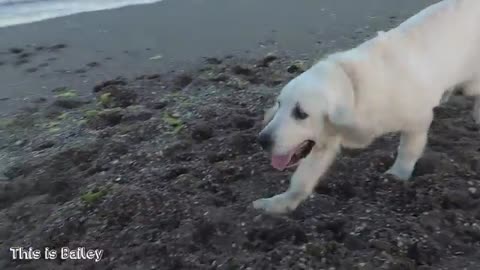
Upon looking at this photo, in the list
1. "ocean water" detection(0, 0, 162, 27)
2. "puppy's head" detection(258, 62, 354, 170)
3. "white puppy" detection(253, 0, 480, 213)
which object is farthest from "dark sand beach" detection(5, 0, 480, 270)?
"ocean water" detection(0, 0, 162, 27)

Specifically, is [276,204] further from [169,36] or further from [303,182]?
[169,36]

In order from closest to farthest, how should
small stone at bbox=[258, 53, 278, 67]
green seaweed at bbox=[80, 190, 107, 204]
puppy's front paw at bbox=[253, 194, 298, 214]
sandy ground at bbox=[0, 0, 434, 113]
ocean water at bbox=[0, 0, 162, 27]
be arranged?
puppy's front paw at bbox=[253, 194, 298, 214] < green seaweed at bbox=[80, 190, 107, 204] < small stone at bbox=[258, 53, 278, 67] < sandy ground at bbox=[0, 0, 434, 113] < ocean water at bbox=[0, 0, 162, 27]

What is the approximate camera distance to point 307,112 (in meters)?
3.06

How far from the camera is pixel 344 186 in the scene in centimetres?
354

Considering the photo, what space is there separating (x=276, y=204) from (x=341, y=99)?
606 mm

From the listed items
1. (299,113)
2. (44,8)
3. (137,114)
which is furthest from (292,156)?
(44,8)

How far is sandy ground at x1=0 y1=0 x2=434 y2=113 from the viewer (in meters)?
5.57

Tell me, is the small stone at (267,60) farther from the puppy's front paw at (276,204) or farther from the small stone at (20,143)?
the puppy's front paw at (276,204)

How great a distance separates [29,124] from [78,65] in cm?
112

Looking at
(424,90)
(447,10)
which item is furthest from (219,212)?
(447,10)

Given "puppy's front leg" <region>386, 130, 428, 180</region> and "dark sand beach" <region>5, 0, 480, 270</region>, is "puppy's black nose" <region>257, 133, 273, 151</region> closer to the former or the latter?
"dark sand beach" <region>5, 0, 480, 270</region>

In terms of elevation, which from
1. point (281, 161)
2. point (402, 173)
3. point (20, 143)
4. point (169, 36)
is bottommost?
point (20, 143)

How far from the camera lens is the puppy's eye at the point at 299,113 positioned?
10.1ft

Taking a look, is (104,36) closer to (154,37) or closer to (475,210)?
(154,37)
